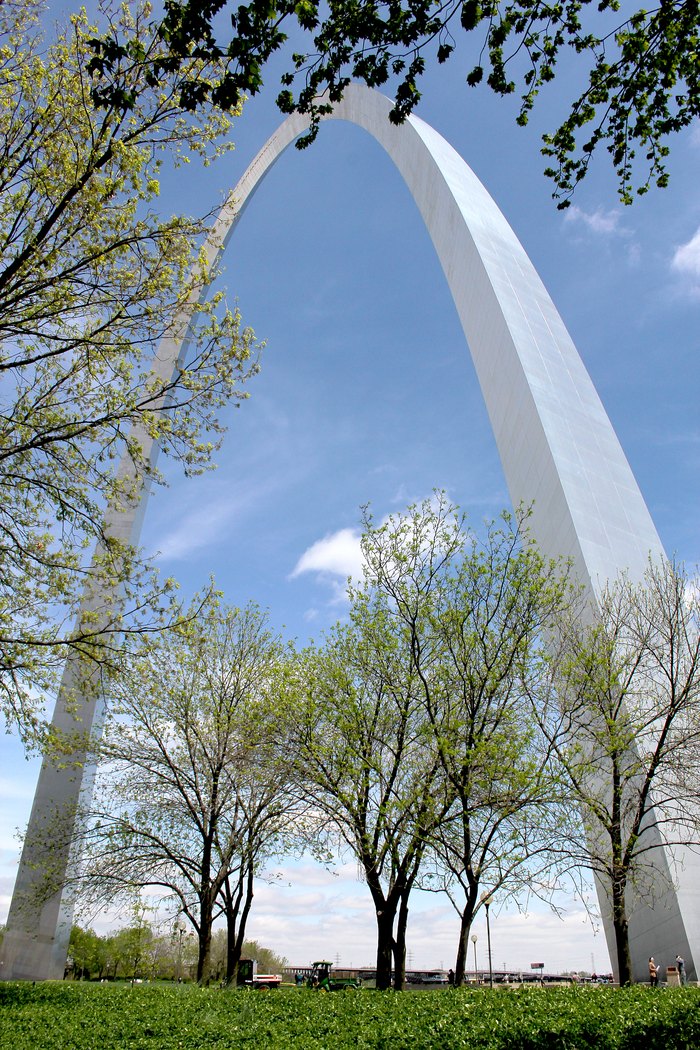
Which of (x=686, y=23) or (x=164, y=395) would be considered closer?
(x=686, y=23)

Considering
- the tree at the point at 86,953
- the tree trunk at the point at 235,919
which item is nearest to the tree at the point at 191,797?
the tree trunk at the point at 235,919

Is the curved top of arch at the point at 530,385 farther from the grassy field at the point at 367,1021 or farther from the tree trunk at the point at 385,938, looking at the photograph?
the grassy field at the point at 367,1021

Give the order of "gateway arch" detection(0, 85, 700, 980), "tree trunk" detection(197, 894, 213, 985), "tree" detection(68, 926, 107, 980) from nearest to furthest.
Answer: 1. "gateway arch" detection(0, 85, 700, 980)
2. "tree trunk" detection(197, 894, 213, 985)
3. "tree" detection(68, 926, 107, 980)

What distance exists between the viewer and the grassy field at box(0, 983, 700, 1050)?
6090mm

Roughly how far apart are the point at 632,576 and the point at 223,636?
1012cm

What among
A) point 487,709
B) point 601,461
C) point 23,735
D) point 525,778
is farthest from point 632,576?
point 23,735

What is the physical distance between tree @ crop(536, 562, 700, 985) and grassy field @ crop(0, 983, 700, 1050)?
4007 mm

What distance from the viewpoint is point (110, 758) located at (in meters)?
17.3

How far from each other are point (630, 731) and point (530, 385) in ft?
28.7

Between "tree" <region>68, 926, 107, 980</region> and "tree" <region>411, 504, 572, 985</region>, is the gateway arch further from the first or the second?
"tree" <region>68, 926, 107, 980</region>

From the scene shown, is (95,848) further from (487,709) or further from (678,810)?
(678,810)

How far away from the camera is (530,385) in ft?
58.7

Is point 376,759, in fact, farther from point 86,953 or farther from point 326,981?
point 86,953

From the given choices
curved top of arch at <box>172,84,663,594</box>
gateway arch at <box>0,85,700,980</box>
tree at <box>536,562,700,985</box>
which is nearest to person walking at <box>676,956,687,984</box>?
gateway arch at <box>0,85,700,980</box>
